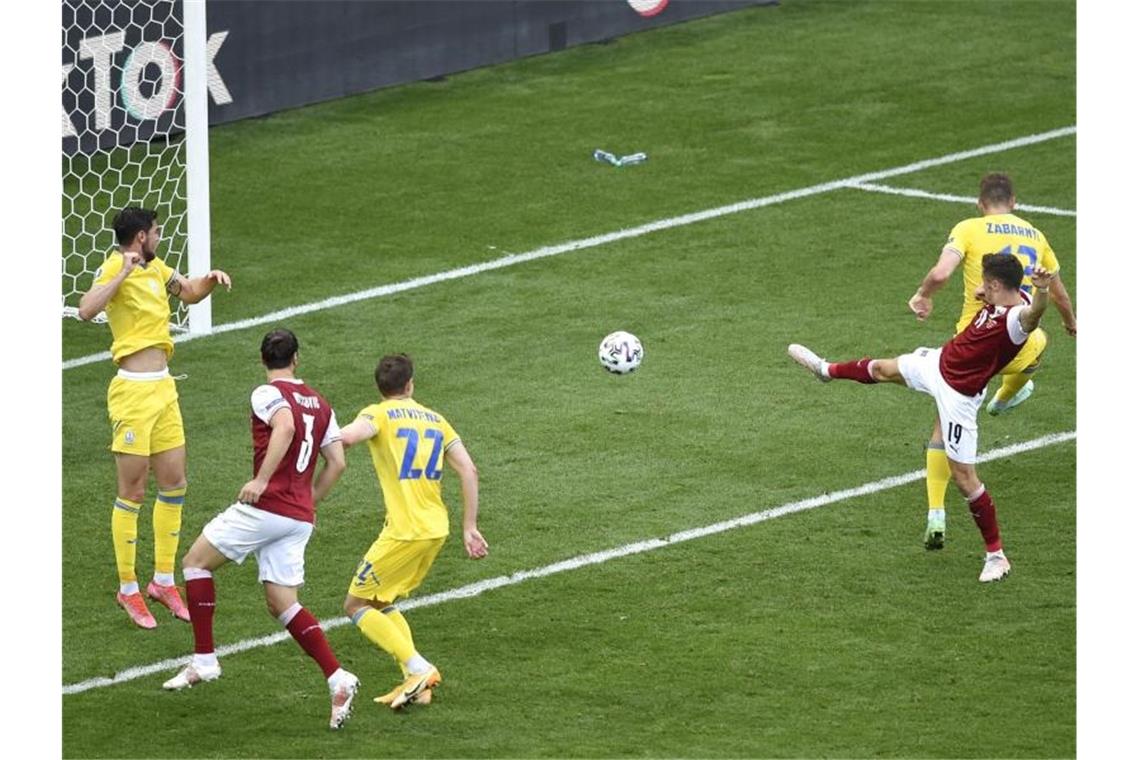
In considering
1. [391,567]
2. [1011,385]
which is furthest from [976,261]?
[391,567]

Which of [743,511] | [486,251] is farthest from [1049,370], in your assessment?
[486,251]

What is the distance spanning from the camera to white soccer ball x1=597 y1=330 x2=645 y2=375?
44.0ft

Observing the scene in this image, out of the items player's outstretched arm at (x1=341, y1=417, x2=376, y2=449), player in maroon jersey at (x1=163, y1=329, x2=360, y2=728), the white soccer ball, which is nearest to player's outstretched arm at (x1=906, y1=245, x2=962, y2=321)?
the white soccer ball

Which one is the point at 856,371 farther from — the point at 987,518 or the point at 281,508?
the point at 281,508

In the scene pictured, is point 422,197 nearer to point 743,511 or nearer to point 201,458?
point 201,458

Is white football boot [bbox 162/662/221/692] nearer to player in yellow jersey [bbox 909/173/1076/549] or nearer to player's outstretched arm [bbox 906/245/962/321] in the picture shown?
player in yellow jersey [bbox 909/173/1076/549]

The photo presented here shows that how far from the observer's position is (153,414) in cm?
1112

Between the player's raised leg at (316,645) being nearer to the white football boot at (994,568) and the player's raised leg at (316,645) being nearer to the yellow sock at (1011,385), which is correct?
the white football boot at (994,568)

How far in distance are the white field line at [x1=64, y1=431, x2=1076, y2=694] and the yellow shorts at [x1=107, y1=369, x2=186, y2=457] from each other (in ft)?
3.77

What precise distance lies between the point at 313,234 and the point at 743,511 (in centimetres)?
646

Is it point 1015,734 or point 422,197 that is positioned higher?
point 422,197

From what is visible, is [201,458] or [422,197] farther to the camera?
[422,197]

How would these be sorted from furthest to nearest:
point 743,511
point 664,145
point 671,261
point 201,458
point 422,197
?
point 664,145, point 422,197, point 671,261, point 201,458, point 743,511

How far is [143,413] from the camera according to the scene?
438 inches
